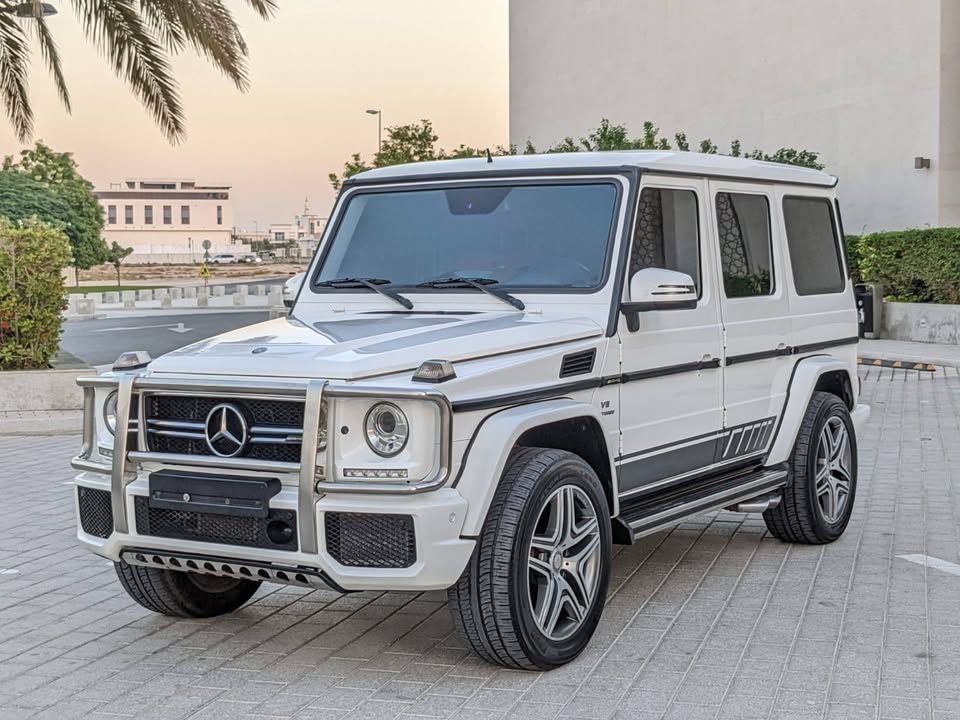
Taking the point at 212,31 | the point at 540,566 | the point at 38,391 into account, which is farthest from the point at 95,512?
the point at 212,31

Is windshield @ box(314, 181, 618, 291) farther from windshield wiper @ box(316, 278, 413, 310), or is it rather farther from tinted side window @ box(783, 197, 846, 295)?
tinted side window @ box(783, 197, 846, 295)

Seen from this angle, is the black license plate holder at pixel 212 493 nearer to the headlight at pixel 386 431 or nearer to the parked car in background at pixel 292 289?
the headlight at pixel 386 431

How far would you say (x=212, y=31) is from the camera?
14828 millimetres

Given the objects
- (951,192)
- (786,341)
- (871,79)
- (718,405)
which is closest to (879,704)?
(718,405)

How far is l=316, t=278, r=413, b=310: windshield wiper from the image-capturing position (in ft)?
20.1

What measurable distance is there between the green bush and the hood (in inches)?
331

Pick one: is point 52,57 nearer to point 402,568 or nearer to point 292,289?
point 292,289

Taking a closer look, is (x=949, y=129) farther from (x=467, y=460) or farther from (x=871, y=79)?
(x=467, y=460)

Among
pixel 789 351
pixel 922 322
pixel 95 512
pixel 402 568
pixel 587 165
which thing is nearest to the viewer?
pixel 402 568

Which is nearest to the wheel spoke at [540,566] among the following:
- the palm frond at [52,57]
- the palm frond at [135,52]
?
the palm frond at [135,52]

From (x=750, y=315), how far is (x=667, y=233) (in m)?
0.83

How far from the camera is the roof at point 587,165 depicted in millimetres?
6172

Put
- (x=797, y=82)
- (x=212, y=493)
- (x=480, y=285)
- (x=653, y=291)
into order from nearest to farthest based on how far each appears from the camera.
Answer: (x=212, y=493), (x=653, y=291), (x=480, y=285), (x=797, y=82)

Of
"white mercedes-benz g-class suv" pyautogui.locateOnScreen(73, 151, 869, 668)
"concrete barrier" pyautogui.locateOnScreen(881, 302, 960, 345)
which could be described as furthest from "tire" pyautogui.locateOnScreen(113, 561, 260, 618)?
"concrete barrier" pyautogui.locateOnScreen(881, 302, 960, 345)
